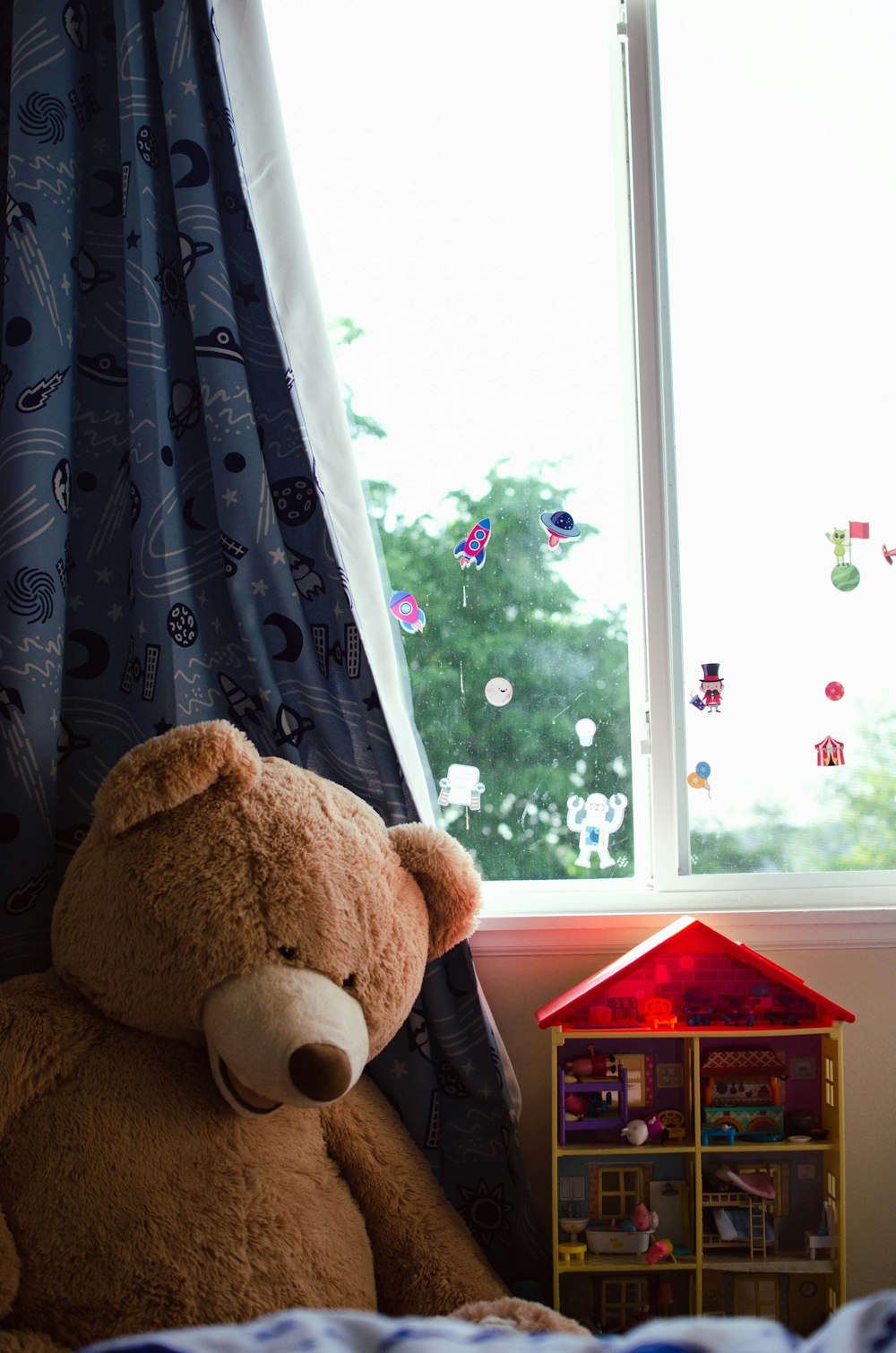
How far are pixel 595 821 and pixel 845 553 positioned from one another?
24.1 inches

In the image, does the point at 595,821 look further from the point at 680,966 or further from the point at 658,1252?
the point at 658,1252

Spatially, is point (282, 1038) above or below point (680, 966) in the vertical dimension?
above

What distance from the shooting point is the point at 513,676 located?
65.1 inches

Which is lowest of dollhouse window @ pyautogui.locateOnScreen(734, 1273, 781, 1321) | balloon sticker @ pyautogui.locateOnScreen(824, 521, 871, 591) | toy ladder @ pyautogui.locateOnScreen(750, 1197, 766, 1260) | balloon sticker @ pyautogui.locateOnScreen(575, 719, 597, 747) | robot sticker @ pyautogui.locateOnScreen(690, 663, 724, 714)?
dollhouse window @ pyautogui.locateOnScreen(734, 1273, 781, 1321)

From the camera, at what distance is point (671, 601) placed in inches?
64.8

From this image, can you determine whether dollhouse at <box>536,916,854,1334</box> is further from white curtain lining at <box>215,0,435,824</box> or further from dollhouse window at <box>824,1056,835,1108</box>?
white curtain lining at <box>215,0,435,824</box>

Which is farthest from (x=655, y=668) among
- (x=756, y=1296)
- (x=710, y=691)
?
(x=756, y=1296)

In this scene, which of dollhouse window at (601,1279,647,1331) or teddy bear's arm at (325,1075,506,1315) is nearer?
teddy bear's arm at (325,1075,506,1315)

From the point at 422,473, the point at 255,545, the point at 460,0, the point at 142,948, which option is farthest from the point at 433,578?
the point at 460,0

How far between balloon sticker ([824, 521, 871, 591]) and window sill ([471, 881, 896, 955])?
53 cm

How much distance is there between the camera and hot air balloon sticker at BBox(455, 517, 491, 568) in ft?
5.44

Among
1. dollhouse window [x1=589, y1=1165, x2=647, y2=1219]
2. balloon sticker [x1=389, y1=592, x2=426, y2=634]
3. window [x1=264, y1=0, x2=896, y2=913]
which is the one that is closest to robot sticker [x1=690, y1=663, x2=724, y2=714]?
window [x1=264, y1=0, x2=896, y2=913]

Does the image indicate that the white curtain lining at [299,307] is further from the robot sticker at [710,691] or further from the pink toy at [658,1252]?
the robot sticker at [710,691]

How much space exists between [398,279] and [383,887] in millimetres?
1054
